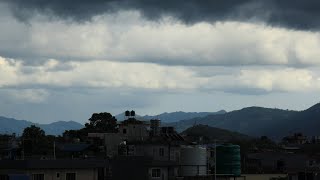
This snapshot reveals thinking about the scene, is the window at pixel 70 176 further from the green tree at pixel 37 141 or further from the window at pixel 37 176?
the green tree at pixel 37 141

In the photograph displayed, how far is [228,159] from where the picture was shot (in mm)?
79938

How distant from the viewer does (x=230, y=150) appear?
79.3 meters

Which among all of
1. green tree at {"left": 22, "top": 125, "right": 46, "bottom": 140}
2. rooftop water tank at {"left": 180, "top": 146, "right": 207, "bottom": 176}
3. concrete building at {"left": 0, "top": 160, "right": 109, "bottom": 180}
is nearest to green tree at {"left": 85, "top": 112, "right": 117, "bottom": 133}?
green tree at {"left": 22, "top": 125, "right": 46, "bottom": 140}

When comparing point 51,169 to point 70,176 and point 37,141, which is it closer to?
point 70,176

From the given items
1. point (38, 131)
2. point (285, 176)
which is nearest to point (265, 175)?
point (285, 176)

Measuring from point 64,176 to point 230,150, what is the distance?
2113 cm

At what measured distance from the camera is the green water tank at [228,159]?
7944 centimetres

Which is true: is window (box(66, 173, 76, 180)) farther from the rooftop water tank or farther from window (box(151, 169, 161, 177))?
the rooftop water tank

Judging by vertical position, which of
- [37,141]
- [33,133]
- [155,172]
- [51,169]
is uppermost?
[33,133]

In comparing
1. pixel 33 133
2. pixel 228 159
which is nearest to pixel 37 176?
pixel 228 159

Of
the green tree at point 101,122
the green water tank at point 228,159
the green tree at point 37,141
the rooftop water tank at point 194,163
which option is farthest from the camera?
the green tree at point 101,122

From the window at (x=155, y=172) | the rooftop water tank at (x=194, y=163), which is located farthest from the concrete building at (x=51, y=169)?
the rooftop water tank at (x=194, y=163)

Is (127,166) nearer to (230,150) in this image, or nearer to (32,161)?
(32,161)

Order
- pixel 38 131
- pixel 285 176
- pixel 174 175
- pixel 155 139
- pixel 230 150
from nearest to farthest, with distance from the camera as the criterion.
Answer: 1. pixel 230 150
2. pixel 174 175
3. pixel 285 176
4. pixel 155 139
5. pixel 38 131
